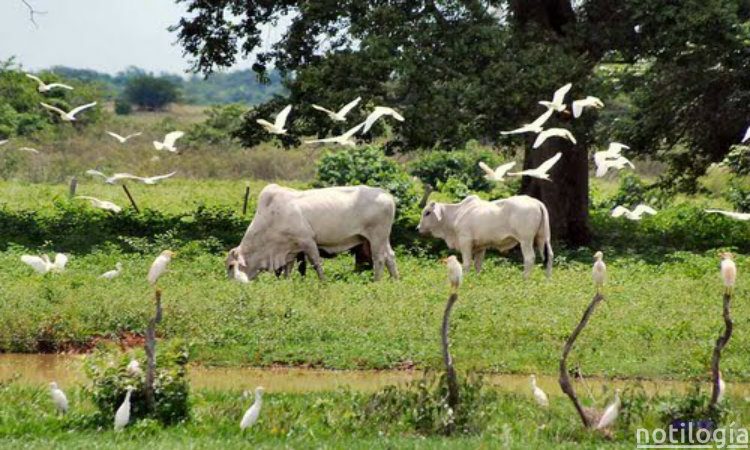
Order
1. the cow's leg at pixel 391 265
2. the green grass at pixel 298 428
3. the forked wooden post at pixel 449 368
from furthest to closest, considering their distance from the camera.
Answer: the cow's leg at pixel 391 265, the forked wooden post at pixel 449 368, the green grass at pixel 298 428

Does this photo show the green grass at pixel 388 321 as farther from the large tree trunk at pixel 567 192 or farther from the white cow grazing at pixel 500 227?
the large tree trunk at pixel 567 192

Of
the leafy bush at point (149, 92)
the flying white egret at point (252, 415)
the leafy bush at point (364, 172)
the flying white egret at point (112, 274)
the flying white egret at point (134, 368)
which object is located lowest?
the leafy bush at point (149, 92)

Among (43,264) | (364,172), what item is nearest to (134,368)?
(43,264)

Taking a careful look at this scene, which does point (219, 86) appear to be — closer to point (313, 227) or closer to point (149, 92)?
point (149, 92)

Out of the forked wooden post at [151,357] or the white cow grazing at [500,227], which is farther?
the white cow grazing at [500,227]

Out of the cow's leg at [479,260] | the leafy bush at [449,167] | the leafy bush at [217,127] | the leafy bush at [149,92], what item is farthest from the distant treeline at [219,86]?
the cow's leg at [479,260]

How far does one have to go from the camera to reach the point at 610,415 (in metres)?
11.1

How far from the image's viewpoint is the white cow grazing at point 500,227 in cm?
2214

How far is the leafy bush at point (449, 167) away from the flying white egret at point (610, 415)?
24.2 m

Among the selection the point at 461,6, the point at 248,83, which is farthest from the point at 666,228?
the point at 248,83

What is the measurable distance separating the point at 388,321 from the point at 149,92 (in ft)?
275

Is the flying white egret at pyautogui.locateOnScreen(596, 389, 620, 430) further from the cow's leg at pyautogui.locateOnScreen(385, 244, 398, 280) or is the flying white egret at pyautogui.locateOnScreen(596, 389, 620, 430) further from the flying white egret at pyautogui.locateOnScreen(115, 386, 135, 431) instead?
the cow's leg at pyautogui.locateOnScreen(385, 244, 398, 280)

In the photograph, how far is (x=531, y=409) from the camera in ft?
40.3

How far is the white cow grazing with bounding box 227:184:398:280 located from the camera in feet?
69.2
